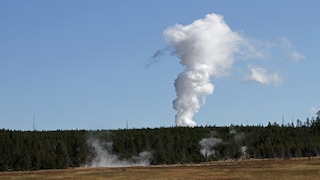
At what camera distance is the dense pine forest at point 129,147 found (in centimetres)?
15912

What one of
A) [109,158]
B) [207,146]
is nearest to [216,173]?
[109,158]

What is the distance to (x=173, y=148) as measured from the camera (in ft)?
609

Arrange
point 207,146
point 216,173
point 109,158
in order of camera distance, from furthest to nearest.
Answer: point 207,146 < point 109,158 < point 216,173

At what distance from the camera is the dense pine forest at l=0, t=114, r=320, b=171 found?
6265 inches

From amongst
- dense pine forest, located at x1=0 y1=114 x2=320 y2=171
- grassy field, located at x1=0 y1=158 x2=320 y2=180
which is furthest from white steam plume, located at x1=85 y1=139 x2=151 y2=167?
grassy field, located at x1=0 y1=158 x2=320 y2=180

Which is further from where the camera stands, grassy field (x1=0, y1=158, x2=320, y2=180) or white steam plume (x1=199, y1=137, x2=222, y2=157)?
white steam plume (x1=199, y1=137, x2=222, y2=157)

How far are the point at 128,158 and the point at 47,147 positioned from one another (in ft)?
83.0

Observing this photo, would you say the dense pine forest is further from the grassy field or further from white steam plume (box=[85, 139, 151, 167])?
the grassy field

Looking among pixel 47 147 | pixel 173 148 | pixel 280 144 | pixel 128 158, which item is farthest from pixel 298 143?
pixel 47 147

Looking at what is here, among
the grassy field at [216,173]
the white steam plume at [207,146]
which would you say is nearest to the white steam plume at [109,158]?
the white steam plume at [207,146]

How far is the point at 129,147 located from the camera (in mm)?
184375

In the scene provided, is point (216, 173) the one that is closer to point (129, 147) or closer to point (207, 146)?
point (129, 147)

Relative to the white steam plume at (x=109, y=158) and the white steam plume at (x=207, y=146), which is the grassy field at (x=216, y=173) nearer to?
the white steam plume at (x=109, y=158)

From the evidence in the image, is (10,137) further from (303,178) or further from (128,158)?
(303,178)
